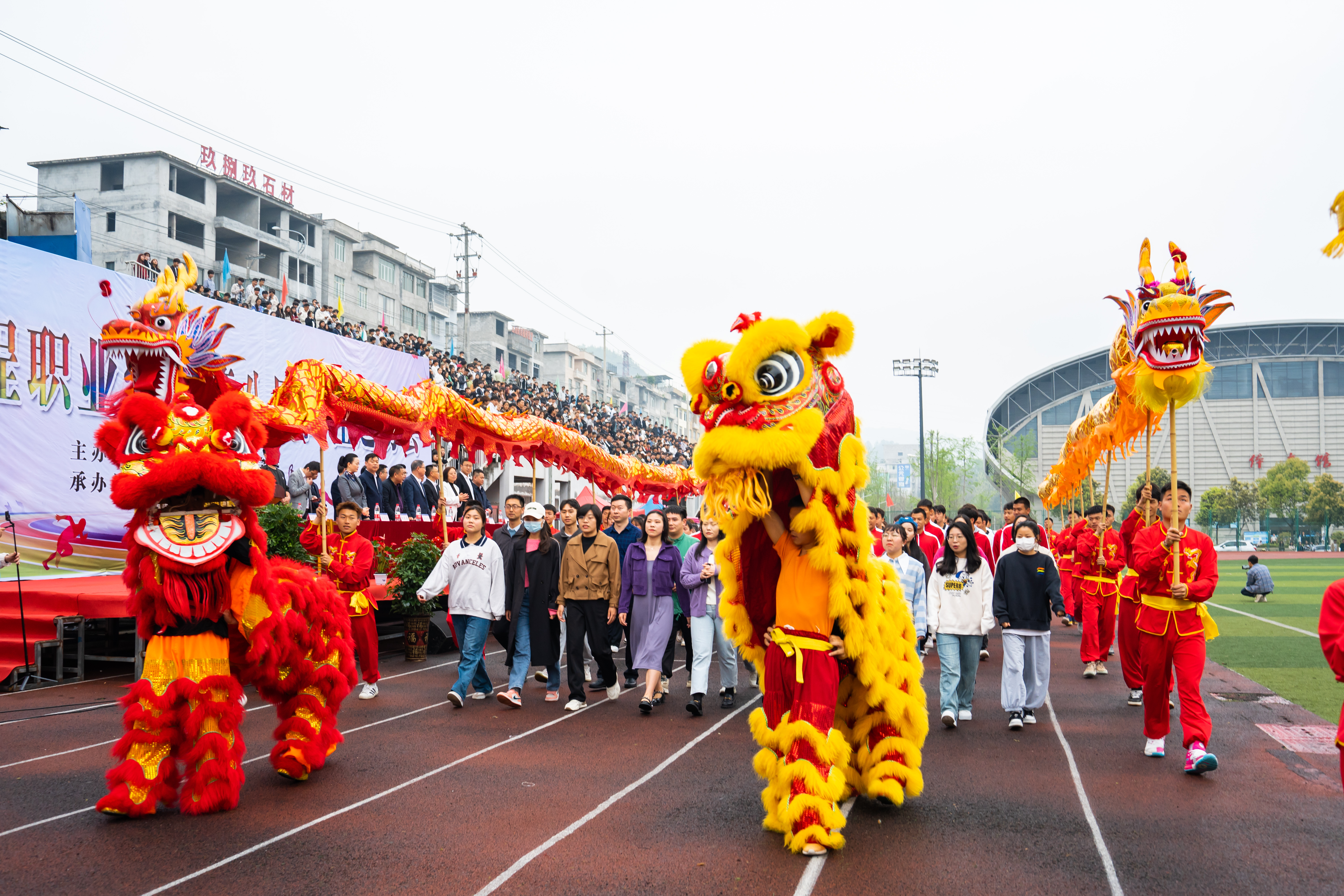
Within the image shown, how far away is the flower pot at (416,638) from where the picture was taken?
11.2 metres

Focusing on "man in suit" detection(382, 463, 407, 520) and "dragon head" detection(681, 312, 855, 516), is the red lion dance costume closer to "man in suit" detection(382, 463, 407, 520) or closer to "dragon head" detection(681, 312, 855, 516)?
"dragon head" detection(681, 312, 855, 516)

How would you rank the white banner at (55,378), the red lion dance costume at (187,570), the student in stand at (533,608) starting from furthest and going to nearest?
1. the white banner at (55,378)
2. the student in stand at (533,608)
3. the red lion dance costume at (187,570)

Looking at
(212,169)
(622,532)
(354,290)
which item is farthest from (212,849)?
(354,290)

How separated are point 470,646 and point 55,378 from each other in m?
5.96

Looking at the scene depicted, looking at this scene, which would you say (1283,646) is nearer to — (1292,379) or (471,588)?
(471,588)

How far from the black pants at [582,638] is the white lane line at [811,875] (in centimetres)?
398

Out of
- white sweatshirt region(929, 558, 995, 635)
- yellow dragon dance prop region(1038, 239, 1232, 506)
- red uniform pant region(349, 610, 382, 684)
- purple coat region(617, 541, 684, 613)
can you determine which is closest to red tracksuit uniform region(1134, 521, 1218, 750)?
yellow dragon dance prop region(1038, 239, 1232, 506)

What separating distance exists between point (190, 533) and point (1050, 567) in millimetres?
6521

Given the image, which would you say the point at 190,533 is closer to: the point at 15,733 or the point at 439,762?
the point at 439,762

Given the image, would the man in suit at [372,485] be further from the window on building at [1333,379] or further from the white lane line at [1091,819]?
the window on building at [1333,379]

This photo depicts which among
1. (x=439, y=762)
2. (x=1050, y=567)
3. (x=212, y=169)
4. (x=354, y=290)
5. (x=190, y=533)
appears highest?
(x=212, y=169)

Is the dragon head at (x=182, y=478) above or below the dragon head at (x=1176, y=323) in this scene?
below

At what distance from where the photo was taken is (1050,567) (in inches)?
305

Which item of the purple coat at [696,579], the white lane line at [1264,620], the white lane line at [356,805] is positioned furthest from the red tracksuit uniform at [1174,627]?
the white lane line at [1264,620]
